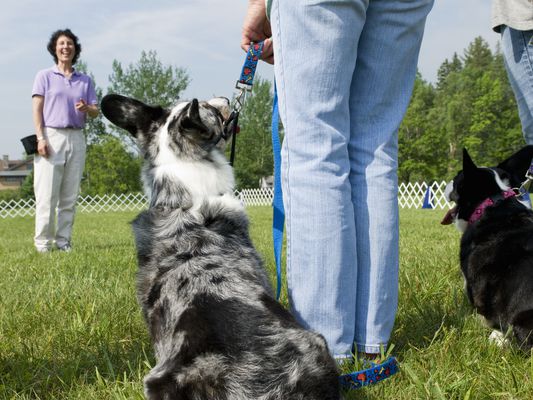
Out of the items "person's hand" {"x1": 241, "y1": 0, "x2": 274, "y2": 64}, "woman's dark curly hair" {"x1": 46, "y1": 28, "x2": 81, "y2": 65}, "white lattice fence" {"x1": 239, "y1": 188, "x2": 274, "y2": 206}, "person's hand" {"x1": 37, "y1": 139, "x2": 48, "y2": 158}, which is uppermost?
"woman's dark curly hair" {"x1": 46, "y1": 28, "x2": 81, "y2": 65}

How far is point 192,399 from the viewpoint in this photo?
1717mm

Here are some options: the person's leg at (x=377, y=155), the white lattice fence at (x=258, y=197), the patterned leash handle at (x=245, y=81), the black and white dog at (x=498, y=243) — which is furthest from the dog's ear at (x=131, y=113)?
the white lattice fence at (x=258, y=197)

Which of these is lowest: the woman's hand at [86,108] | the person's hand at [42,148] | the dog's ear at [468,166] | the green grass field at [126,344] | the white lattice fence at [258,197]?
the white lattice fence at [258,197]

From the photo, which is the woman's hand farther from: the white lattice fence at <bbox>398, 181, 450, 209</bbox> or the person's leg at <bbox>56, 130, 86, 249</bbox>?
the white lattice fence at <bbox>398, 181, 450, 209</bbox>

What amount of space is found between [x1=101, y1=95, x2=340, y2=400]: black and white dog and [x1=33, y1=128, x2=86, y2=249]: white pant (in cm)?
461

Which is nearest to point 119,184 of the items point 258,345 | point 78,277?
point 78,277

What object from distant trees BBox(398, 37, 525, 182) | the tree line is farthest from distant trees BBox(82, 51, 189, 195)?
distant trees BBox(398, 37, 525, 182)

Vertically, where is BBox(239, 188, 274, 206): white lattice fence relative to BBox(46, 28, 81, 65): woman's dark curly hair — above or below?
below

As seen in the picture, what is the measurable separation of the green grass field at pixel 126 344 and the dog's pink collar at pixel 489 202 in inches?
22.3

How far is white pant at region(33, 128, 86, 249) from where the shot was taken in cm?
701

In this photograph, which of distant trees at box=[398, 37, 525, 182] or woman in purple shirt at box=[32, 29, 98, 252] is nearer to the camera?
woman in purple shirt at box=[32, 29, 98, 252]

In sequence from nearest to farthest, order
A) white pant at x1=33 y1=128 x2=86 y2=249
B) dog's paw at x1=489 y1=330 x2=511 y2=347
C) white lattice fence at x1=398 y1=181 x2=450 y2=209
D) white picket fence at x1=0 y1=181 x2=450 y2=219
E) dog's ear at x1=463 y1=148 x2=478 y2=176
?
dog's paw at x1=489 y1=330 x2=511 y2=347, dog's ear at x1=463 y1=148 x2=478 y2=176, white pant at x1=33 y1=128 x2=86 y2=249, white lattice fence at x1=398 y1=181 x2=450 y2=209, white picket fence at x1=0 y1=181 x2=450 y2=219

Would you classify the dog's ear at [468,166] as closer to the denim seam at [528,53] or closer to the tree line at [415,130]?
the denim seam at [528,53]

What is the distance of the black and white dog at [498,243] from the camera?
2803mm
